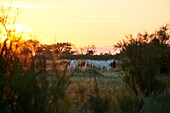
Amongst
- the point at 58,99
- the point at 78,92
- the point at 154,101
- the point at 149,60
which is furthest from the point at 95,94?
the point at 149,60

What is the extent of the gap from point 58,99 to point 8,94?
3.60 ft

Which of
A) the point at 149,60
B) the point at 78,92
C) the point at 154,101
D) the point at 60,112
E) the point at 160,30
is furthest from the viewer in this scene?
the point at 160,30

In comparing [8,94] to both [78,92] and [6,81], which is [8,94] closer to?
[6,81]

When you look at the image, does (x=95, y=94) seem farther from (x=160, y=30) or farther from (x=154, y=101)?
(x=160, y=30)

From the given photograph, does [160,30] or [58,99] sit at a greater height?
[160,30]

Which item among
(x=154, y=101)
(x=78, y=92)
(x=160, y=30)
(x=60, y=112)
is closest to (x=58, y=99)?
(x=60, y=112)

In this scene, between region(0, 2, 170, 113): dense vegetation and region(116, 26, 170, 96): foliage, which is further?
region(116, 26, 170, 96): foliage

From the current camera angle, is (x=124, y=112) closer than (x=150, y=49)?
Yes

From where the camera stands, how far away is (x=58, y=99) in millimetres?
7852

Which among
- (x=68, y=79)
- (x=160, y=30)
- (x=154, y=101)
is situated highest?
(x=160, y=30)

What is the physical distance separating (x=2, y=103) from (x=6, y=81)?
49cm

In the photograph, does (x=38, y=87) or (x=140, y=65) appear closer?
(x=38, y=87)

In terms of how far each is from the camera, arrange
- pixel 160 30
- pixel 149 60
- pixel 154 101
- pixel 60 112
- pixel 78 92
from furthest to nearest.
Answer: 1. pixel 160 30
2. pixel 149 60
3. pixel 154 101
4. pixel 78 92
5. pixel 60 112

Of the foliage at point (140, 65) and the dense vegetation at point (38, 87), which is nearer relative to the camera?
the dense vegetation at point (38, 87)
